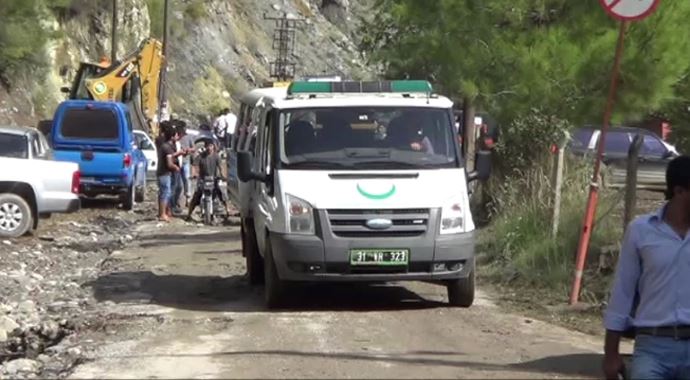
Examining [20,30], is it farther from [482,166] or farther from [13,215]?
[482,166]

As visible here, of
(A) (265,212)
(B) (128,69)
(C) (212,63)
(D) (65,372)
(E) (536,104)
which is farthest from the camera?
(C) (212,63)

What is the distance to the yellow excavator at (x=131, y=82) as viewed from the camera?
36.4m

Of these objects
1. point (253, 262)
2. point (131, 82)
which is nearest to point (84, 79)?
point (131, 82)

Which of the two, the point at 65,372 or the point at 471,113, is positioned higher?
the point at 471,113

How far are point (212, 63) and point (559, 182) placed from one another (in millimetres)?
55073

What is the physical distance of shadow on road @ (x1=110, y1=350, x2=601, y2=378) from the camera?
10.3 metres

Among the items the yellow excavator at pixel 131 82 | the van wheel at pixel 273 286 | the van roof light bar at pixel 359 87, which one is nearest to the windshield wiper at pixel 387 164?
the van roof light bar at pixel 359 87

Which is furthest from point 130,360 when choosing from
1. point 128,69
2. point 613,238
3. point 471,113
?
point 128,69

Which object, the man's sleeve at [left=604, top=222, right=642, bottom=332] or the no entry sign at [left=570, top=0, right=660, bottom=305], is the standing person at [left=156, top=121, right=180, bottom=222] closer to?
the no entry sign at [left=570, top=0, right=660, bottom=305]

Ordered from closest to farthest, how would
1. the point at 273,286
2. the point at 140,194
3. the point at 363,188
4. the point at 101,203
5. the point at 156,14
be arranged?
the point at 363,188 < the point at 273,286 < the point at 101,203 < the point at 140,194 < the point at 156,14

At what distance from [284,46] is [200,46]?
5.92 meters

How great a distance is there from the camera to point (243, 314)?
13.6 m

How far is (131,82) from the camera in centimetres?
3744

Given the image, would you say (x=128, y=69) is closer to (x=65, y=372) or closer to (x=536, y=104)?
(x=536, y=104)
